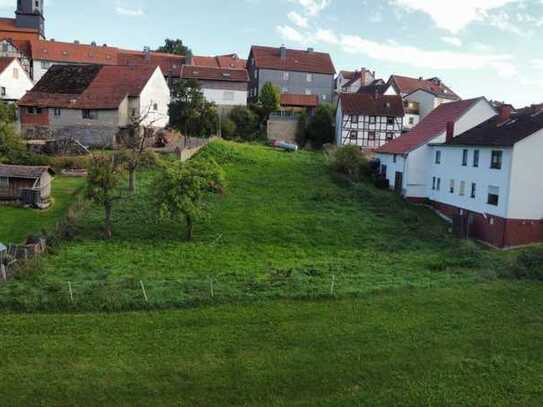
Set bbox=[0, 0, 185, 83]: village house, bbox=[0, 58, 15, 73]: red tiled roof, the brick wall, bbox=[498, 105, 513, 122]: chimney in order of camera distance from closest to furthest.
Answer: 1. the brick wall
2. bbox=[498, 105, 513, 122]: chimney
3. bbox=[0, 58, 15, 73]: red tiled roof
4. bbox=[0, 0, 185, 83]: village house

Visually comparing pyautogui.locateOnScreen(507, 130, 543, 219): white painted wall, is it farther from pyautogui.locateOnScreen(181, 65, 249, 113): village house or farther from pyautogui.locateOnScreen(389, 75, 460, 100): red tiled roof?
pyautogui.locateOnScreen(389, 75, 460, 100): red tiled roof

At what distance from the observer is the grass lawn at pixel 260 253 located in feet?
59.2

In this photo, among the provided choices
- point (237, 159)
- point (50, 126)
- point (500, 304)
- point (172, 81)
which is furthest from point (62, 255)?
point (172, 81)

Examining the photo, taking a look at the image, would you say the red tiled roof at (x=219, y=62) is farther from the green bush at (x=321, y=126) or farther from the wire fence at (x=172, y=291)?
the wire fence at (x=172, y=291)

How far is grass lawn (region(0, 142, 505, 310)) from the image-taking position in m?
18.0

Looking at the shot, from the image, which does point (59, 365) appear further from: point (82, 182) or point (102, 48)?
point (102, 48)

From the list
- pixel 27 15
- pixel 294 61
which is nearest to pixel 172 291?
pixel 294 61

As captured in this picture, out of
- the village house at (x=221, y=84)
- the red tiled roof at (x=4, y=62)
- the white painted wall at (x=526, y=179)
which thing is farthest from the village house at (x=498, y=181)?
the red tiled roof at (x=4, y=62)

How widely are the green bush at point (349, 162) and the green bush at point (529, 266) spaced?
21.3m

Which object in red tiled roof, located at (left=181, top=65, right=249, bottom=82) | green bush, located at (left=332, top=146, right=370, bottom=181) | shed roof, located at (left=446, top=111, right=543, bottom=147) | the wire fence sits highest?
red tiled roof, located at (left=181, top=65, right=249, bottom=82)

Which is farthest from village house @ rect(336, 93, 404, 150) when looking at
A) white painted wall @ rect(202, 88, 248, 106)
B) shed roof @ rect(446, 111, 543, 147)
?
shed roof @ rect(446, 111, 543, 147)

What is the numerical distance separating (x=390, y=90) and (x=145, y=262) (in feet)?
191

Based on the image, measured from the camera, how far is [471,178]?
3316 cm

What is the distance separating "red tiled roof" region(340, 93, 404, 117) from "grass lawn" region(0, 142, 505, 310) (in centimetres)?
1766
